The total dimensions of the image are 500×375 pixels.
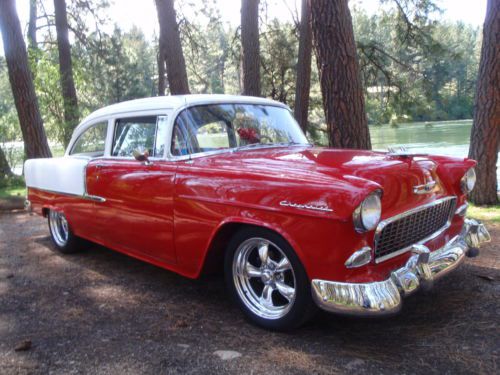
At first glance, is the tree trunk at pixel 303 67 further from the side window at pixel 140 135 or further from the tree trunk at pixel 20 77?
the side window at pixel 140 135

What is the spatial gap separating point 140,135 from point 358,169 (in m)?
2.14

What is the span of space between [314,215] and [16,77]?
9.94m

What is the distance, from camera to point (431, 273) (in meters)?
2.91

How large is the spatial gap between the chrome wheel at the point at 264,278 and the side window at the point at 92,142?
7.27 ft

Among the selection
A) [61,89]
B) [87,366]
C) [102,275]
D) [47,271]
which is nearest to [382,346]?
[87,366]

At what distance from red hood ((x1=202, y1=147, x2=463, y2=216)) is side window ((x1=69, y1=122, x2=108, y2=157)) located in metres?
1.70

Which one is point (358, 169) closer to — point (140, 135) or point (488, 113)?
point (140, 135)

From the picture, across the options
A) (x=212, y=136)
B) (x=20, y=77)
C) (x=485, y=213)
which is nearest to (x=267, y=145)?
(x=212, y=136)

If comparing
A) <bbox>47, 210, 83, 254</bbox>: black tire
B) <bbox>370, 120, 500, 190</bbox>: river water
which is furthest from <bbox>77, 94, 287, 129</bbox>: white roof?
<bbox>370, 120, 500, 190</bbox>: river water

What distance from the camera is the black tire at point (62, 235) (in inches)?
210

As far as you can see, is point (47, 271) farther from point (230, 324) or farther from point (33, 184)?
point (230, 324)

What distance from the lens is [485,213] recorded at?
6.80 meters

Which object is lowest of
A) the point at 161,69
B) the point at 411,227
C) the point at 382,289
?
the point at 382,289

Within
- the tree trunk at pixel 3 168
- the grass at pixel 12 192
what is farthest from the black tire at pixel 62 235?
the tree trunk at pixel 3 168
